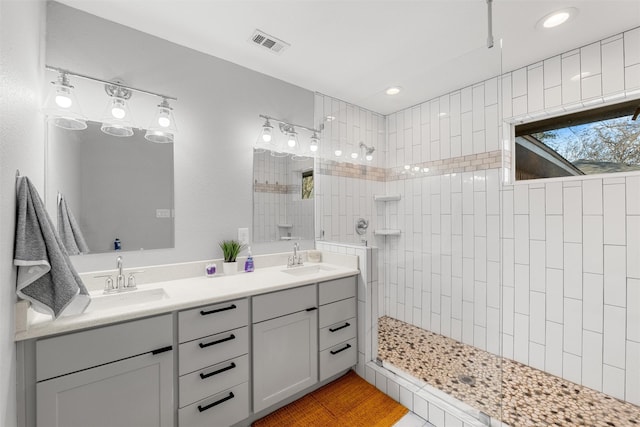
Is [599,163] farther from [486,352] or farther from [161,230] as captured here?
[161,230]

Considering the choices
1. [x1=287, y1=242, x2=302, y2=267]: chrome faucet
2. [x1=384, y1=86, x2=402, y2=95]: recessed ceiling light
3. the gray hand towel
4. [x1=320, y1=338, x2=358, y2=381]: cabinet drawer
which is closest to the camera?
the gray hand towel

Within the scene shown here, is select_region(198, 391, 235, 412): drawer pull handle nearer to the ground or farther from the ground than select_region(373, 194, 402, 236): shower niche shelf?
nearer to the ground

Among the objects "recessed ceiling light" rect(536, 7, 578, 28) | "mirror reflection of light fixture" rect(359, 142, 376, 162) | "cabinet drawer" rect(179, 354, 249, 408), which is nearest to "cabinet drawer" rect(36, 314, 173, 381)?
"cabinet drawer" rect(179, 354, 249, 408)

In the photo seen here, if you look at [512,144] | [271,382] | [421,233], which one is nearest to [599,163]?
[512,144]

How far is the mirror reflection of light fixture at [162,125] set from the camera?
1771mm

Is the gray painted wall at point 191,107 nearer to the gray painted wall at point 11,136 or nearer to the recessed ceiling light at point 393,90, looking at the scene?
the gray painted wall at point 11,136

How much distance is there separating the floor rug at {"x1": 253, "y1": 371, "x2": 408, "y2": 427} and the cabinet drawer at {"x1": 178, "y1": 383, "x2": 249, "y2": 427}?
0.21 m

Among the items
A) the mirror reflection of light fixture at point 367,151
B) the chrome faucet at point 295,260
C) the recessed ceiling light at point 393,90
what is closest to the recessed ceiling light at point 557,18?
the recessed ceiling light at point 393,90

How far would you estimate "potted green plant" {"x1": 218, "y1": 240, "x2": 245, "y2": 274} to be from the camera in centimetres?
197

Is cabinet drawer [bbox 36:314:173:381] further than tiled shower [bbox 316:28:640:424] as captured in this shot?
No

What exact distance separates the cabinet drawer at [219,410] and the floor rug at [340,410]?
21 cm

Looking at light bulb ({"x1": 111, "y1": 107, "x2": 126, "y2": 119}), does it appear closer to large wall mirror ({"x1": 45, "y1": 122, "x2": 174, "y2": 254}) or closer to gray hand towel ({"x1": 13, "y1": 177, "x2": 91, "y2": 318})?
large wall mirror ({"x1": 45, "y1": 122, "x2": 174, "y2": 254})

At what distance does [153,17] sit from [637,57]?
311 cm

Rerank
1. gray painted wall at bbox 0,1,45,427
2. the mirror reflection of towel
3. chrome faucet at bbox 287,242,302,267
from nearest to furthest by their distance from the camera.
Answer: gray painted wall at bbox 0,1,45,427 < the mirror reflection of towel < chrome faucet at bbox 287,242,302,267
